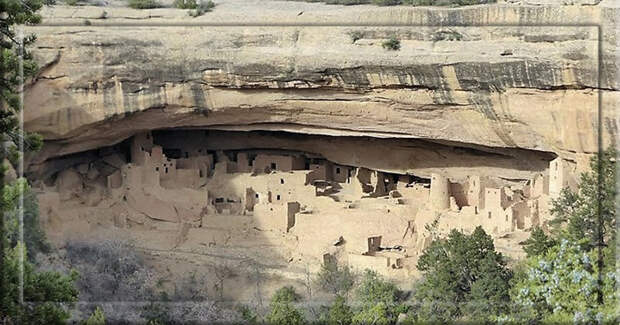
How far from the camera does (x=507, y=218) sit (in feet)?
49.4

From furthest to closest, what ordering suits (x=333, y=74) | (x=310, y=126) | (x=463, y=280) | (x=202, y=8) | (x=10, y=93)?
(x=310, y=126) → (x=202, y=8) → (x=333, y=74) → (x=463, y=280) → (x=10, y=93)

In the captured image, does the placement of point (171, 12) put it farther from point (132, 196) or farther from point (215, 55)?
point (132, 196)

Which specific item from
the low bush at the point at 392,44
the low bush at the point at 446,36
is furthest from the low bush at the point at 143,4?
the low bush at the point at 446,36

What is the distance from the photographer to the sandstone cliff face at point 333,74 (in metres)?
14.1

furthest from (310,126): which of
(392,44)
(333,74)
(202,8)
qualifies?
(392,44)

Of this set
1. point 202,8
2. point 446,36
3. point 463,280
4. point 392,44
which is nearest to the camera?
point 463,280

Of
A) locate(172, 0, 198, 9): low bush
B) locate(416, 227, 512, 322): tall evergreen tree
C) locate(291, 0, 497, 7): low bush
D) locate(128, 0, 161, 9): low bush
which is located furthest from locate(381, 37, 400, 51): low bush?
locate(128, 0, 161, 9): low bush

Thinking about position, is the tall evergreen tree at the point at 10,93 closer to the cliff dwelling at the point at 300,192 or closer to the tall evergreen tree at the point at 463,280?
the tall evergreen tree at the point at 463,280

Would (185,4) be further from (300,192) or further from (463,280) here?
(463,280)

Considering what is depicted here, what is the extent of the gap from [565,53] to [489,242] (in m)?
2.46

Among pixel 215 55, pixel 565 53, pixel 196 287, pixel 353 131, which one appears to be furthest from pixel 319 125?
pixel 565 53

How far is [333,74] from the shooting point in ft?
50.3

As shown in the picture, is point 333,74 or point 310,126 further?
point 310,126

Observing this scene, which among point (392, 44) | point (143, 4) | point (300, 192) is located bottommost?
point (300, 192)
